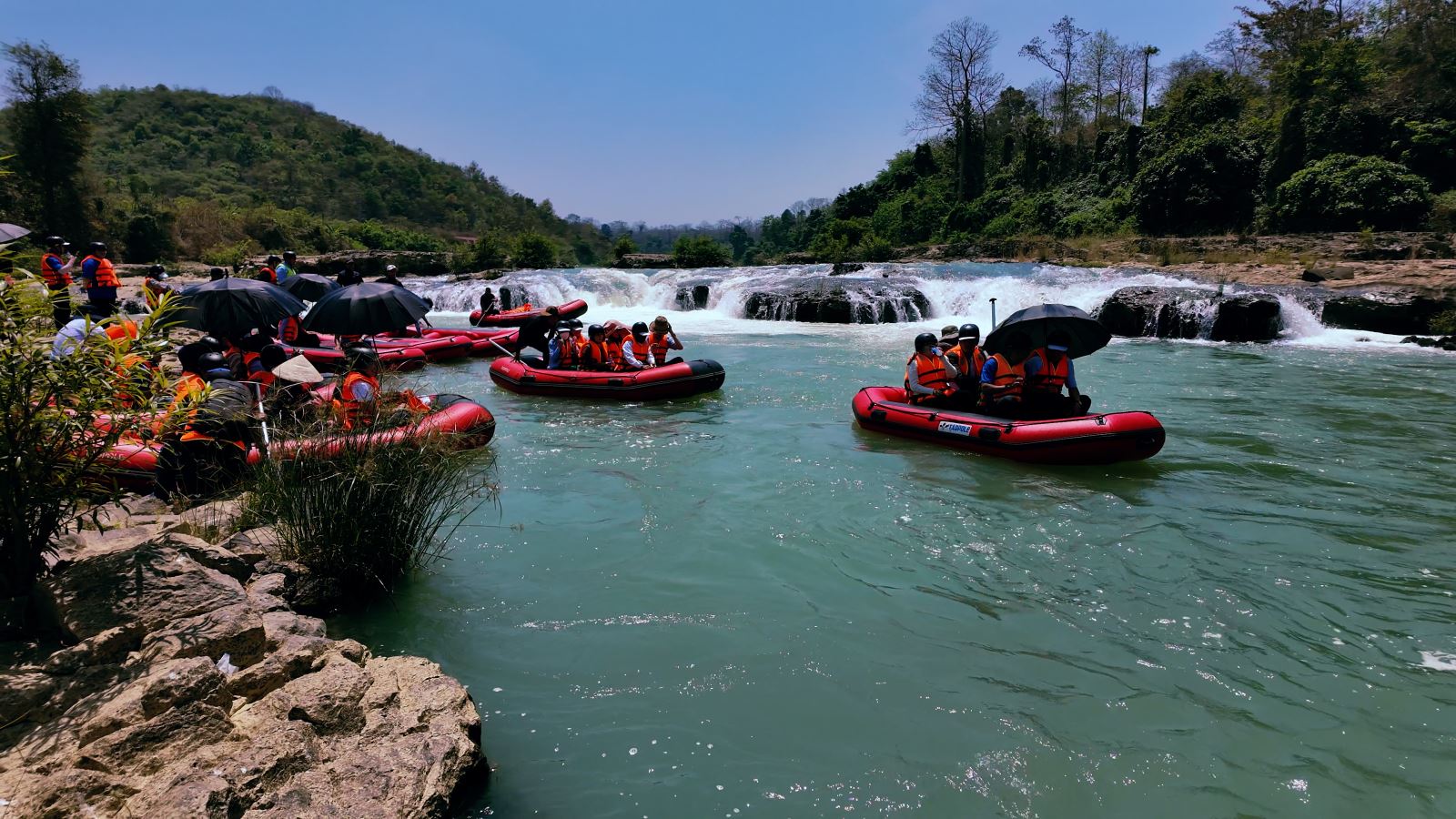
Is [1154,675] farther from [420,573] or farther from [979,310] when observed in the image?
[979,310]

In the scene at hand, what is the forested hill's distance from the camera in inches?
2302

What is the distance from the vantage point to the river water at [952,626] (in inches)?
117

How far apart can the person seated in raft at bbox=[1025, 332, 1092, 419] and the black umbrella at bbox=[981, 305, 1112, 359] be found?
11 centimetres

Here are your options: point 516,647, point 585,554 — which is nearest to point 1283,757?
point 516,647

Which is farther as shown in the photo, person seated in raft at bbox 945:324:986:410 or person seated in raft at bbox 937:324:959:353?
person seated in raft at bbox 937:324:959:353

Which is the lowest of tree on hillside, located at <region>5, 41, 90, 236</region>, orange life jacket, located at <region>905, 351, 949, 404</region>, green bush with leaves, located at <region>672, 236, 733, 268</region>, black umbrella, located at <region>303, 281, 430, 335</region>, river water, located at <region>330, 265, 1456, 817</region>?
river water, located at <region>330, 265, 1456, 817</region>

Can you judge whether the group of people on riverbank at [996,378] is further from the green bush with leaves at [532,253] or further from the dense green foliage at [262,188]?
the dense green foliage at [262,188]

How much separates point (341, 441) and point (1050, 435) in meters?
5.73

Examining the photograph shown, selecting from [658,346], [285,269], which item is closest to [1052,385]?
[658,346]

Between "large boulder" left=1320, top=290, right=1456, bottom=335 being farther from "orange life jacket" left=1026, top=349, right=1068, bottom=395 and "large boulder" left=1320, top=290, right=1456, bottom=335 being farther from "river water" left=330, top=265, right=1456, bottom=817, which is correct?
"orange life jacket" left=1026, top=349, right=1068, bottom=395

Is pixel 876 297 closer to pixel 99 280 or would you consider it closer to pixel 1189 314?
pixel 1189 314

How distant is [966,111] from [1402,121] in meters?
23.3

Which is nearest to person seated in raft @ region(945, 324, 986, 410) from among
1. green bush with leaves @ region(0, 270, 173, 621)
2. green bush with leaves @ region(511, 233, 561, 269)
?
green bush with leaves @ region(0, 270, 173, 621)

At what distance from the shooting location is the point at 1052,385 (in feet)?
23.6
